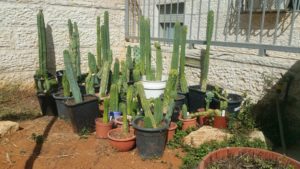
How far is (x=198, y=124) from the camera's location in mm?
3834

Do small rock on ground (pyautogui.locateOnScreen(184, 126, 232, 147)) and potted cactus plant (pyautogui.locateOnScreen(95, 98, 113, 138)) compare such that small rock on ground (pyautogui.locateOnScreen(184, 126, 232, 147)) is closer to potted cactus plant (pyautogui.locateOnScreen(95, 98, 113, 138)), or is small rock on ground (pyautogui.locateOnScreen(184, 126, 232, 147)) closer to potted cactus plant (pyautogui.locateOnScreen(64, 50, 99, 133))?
potted cactus plant (pyautogui.locateOnScreen(95, 98, 113, 138))

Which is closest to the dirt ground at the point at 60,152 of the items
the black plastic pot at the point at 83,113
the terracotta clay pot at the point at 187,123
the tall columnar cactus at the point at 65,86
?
the black plastic pot at the point at 83,113

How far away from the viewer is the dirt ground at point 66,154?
287 centimetres

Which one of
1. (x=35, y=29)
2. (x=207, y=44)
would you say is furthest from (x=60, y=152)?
(x=35, y=29)

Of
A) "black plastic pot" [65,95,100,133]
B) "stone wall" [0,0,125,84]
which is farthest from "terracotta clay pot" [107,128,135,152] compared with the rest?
"stone wall" [0,0,125,84]

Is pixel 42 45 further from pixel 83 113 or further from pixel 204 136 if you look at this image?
pixel 204 136

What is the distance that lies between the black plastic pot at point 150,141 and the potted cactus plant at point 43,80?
1862mm

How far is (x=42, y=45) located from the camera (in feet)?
16.1

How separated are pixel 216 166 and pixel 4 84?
13.9ft

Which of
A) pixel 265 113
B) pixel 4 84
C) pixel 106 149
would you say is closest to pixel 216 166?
pixel 106 149

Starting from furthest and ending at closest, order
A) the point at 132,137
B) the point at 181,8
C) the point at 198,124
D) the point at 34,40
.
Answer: the point at 181,8, the point at 34,40, the point at 198,124, the point at 132,137

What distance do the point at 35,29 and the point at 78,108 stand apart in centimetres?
242

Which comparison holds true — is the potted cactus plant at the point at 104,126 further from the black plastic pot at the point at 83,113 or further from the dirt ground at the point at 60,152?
the black plastic pot at the point at 83,113

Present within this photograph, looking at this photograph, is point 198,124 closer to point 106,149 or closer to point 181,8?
point 106,149
